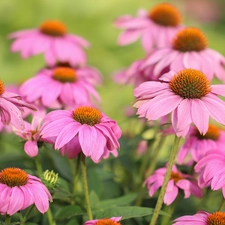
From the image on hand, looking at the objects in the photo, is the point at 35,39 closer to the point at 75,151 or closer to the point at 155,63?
the point at 155,63

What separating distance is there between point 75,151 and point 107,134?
0.09 meters

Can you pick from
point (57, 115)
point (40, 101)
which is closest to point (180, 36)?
point (40, 101)

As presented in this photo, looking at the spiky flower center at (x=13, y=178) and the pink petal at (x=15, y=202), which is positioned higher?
the spiky flower center at (x=13, y=178)

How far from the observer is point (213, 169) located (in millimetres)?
984

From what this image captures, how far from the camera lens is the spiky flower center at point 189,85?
98 centimetres

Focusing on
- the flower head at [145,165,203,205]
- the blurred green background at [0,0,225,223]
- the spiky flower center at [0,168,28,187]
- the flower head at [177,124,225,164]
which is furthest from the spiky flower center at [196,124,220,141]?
the blurred green background at [0,0,225,223]

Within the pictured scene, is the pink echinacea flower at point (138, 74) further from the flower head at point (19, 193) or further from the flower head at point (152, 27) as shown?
the flower head at point (19, 193)

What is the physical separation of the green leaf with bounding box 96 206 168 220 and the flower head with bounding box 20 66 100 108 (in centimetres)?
31

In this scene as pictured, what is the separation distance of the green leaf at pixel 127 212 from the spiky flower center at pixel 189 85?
0.20 meters

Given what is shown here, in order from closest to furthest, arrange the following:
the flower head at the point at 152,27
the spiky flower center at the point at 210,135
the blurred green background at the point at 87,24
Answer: the spiky flower center at the point at 210,135, the flower head at the point at 152,27, the blurred green background at the point at 87,24

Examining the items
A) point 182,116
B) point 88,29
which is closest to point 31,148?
point 182,116

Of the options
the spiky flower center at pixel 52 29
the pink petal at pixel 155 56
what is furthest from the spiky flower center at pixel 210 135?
the spiky flower center at pixel 52 29

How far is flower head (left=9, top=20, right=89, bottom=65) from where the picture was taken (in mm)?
1571

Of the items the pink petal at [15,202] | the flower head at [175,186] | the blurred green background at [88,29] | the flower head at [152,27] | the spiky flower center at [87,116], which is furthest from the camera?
the blurred green background at [88,29]
